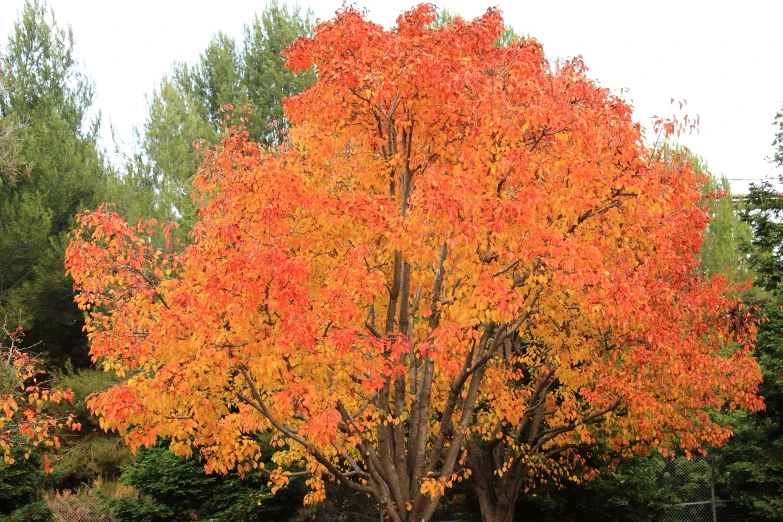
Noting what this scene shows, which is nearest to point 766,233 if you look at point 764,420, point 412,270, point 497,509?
point 764,420

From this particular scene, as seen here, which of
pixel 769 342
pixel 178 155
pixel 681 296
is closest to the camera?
pixel 681 296

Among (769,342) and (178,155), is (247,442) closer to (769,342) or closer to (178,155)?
(769,342)

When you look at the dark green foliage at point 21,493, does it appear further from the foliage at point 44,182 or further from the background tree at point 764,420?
the background tree at point 764,420

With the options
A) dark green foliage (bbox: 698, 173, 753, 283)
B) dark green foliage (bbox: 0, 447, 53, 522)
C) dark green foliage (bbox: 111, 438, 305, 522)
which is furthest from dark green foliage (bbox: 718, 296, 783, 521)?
dark green foliage (bbox: 0, 447, 53, 522)

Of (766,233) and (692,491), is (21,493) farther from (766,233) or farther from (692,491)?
(766,233)

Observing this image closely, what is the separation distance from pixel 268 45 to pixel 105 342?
23.4m

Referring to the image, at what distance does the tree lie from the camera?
290 inches

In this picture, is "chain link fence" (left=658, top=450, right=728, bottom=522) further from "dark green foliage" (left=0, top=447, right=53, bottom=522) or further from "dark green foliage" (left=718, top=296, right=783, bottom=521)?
"dark green foliage" (left=0, top=447, right=53, bottom=522)

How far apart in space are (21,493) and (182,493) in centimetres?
279

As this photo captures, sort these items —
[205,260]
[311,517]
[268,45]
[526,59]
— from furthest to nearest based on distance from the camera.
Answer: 1. [268,45]
2. [311,517]
3. [526,59]
4. [205,260]

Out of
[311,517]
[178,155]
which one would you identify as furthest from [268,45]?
[311,517]

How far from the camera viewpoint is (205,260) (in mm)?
8055

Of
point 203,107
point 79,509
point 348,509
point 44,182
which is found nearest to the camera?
point 79,509

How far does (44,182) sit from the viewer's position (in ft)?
75.6
